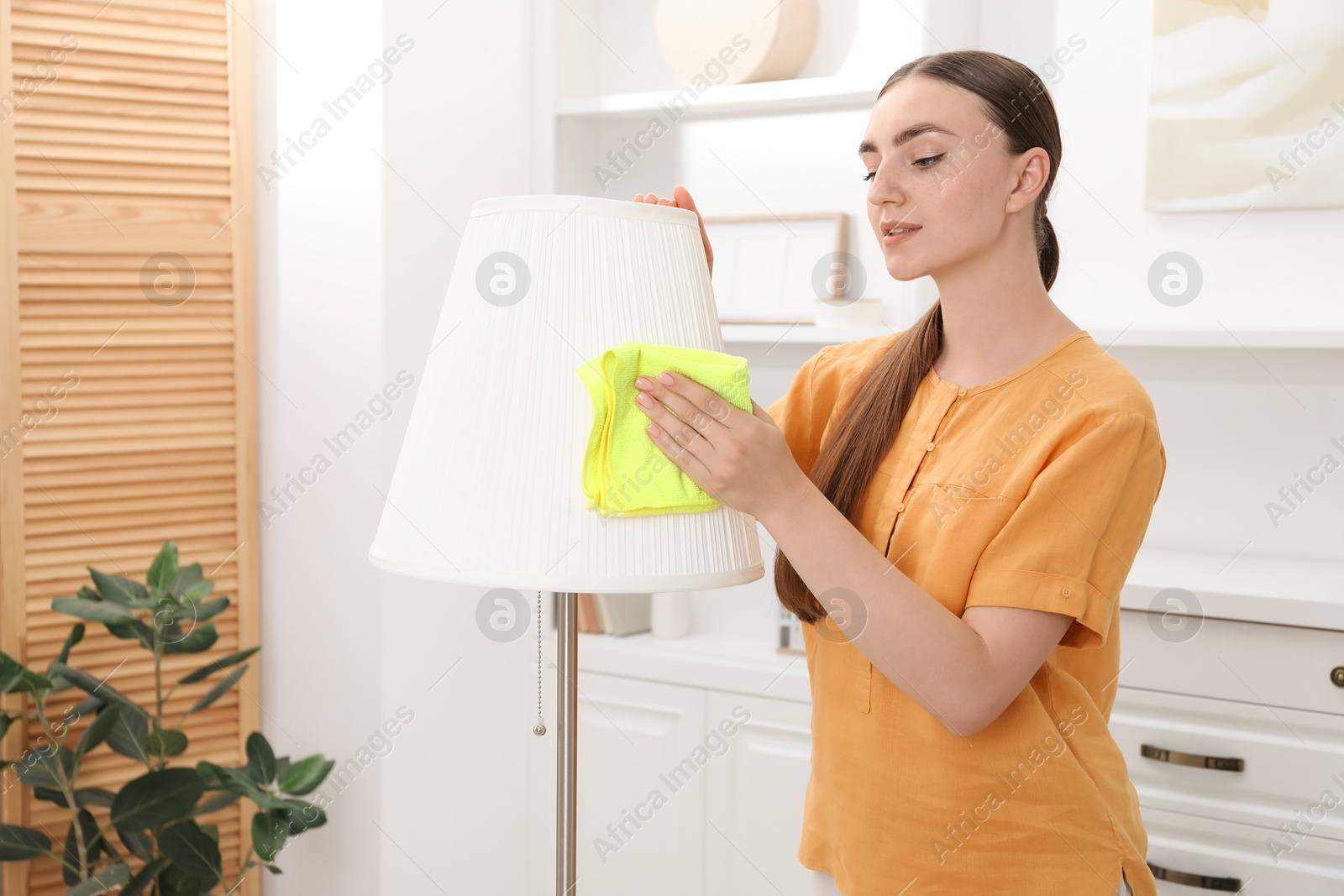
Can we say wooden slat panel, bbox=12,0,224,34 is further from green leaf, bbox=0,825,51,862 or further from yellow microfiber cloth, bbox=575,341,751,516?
yellow microfiber cloth, bbox=575,341,751,516

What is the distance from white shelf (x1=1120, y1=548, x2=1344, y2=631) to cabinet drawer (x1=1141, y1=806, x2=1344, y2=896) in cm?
33

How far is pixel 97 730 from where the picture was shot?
6.15ft

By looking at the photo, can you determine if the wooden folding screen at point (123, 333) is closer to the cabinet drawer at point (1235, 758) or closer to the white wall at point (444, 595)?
the white wall at point (444, 595)

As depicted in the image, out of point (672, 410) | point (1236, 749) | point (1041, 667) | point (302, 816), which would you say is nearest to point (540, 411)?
point (672, 410)

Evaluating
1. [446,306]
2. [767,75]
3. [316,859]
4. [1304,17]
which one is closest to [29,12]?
[767,75]

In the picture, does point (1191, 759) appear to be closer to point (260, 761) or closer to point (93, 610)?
point (260, 761)

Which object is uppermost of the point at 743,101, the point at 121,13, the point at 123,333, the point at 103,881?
the point at 121,13

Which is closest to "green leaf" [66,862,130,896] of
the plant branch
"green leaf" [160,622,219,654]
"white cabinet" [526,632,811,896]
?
the plant branch

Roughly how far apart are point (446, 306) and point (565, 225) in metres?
0.13

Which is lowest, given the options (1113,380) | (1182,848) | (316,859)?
(316,859)

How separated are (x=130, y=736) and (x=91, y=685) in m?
0.11

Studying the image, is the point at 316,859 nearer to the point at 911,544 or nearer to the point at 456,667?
the point at 456,667

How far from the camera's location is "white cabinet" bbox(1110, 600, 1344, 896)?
1.68 meters

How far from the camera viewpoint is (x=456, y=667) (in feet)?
7.22
